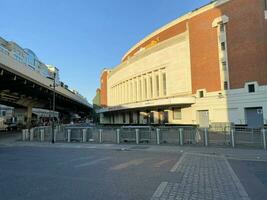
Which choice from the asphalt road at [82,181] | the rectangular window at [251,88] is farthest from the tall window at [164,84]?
the asphalt road at [82,181]

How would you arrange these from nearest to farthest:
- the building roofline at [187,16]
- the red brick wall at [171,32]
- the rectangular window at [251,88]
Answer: the rectangular window at [251,88] → the building roofline at [187,16] → the red brick wall at [171,32]

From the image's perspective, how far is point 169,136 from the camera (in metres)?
21.1

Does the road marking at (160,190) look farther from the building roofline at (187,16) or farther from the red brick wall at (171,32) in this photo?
the red brick wall at (171,32)

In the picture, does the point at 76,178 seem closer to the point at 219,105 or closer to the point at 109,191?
the point at 109,191

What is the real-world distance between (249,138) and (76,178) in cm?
1332

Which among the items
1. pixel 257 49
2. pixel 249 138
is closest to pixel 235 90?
pixel 257 49

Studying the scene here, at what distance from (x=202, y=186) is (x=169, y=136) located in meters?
13.5

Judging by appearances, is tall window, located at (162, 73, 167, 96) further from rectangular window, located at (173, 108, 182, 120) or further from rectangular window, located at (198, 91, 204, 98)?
rectangular window, located at (198, 91, 204, 98)

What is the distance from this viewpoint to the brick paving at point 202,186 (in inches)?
259

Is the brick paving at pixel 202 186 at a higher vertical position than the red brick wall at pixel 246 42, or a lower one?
lower

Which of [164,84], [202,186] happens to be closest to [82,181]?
[202,186]

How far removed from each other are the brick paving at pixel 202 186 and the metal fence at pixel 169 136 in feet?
27.9

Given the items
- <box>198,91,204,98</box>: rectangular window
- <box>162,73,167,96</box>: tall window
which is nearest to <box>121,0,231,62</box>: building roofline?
<box>162,73,167,96</box>: tall window

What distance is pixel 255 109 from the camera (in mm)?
31922
